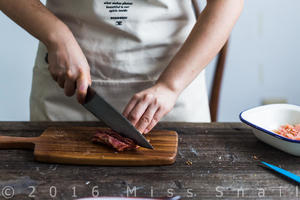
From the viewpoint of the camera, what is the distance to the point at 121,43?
1.29m

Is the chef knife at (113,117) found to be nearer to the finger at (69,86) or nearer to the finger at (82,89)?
the finger at (82,89)

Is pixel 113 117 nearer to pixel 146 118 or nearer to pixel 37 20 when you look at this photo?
pixel 146 118

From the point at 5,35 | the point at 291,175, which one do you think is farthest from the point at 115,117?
the point at 5,35

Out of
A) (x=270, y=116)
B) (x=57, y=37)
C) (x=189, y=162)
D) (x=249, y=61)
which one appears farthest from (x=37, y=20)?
→ (x=249, y=61)

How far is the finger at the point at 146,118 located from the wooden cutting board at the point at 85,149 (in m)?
0.05

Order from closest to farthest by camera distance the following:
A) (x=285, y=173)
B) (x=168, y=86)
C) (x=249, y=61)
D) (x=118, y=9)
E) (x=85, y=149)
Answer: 1. (x=285, y=173)
2. (x=85, y=149)
3. (x=168, y=86)
4. (x=118, y=9)
5. (x=249, y=61)

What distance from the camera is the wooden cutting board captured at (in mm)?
971

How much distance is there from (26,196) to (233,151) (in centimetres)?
52

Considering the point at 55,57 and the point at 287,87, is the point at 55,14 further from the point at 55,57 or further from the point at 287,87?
the point at 287,87

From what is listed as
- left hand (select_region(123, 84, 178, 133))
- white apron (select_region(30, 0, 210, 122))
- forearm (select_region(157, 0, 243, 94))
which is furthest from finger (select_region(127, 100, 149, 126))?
white apron (select_region(30, 0, 210, 122))

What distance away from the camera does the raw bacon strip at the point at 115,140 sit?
102 centimetres

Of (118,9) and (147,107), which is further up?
(118,9)

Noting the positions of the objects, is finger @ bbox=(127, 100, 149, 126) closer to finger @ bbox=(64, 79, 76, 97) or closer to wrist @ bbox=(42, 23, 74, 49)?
finger @ bbox=(64, 79, 76, 97)

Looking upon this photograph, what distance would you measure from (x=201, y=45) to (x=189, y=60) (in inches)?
2.3
